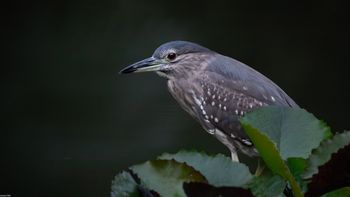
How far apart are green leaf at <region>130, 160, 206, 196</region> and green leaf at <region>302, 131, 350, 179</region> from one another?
17 centimetres

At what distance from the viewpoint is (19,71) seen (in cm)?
577

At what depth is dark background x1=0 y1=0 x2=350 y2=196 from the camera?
215 inches

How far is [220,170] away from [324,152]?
0.14m

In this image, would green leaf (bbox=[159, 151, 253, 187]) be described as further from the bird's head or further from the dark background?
the dark background

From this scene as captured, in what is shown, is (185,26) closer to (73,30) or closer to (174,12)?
(174,12)

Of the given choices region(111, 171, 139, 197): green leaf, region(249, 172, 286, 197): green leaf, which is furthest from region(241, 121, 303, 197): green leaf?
region(111, 171, 139, 197): green leaf

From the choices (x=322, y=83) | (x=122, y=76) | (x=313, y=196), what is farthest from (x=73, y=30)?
(x=313, y=196)

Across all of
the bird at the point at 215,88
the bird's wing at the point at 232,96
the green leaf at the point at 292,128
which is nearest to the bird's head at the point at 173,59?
the bird at the point at 215,88

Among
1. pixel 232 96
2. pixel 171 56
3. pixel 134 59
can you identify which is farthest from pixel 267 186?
pixel 134 59

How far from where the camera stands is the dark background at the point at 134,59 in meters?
5.46

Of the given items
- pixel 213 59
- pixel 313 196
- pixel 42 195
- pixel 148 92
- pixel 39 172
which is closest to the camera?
pixel 313 196

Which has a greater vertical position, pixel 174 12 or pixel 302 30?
pixel 174 12

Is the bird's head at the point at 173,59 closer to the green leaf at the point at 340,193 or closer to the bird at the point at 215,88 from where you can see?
the bird at the point at 215,88

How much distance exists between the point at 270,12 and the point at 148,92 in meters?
1.18
